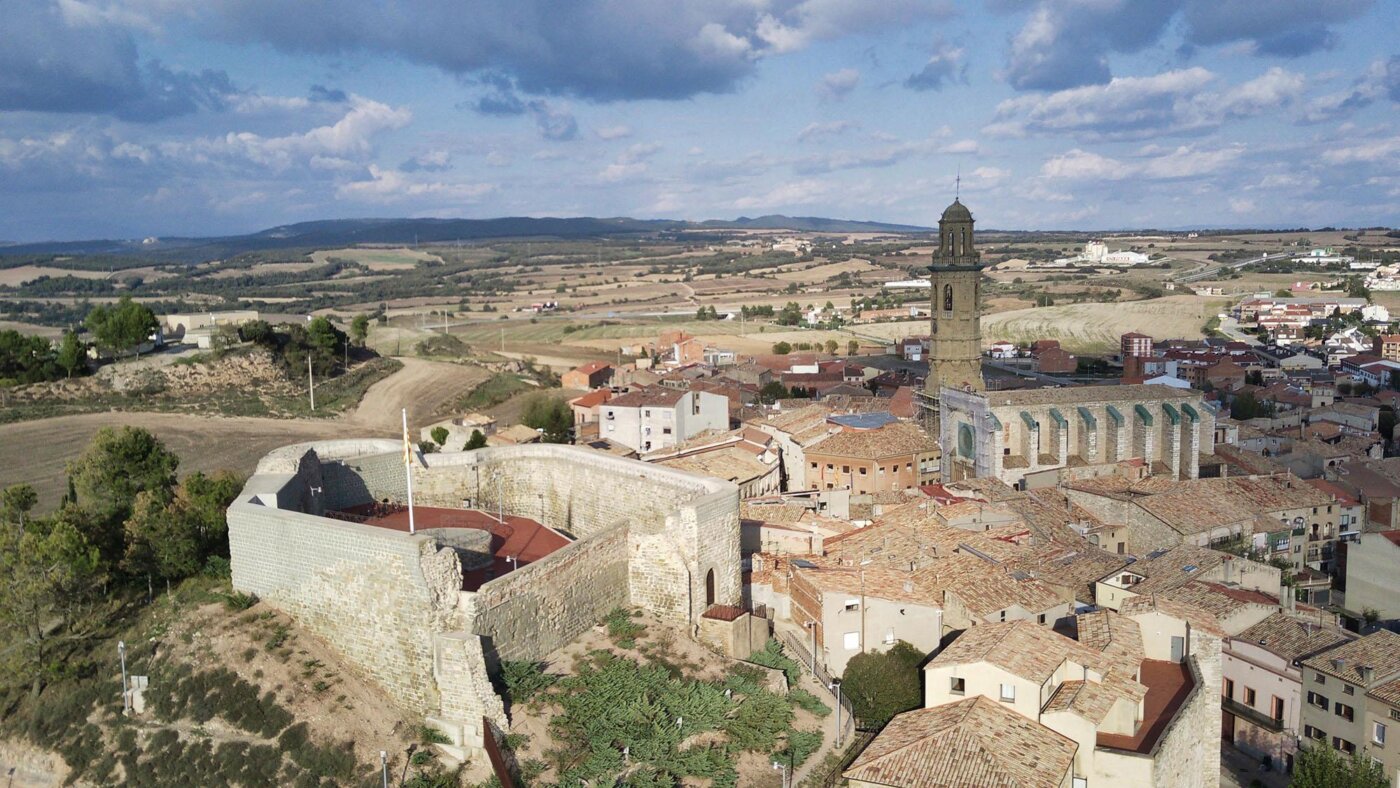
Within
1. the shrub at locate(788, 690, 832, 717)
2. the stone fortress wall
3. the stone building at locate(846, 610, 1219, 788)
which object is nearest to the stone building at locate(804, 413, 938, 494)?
the stone fortress wall

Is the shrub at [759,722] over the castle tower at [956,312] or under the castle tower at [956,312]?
under

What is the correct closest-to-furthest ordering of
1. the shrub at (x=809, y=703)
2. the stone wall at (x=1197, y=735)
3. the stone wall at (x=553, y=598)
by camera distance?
the stone wall at (x=553, y=598) → the stone wall at (x=1197, y=735) → the shrub at (x=809, y=703)

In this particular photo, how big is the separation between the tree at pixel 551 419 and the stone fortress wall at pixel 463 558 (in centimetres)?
1931

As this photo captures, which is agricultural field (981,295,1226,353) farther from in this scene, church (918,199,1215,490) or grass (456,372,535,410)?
church (918,199,1215,490)

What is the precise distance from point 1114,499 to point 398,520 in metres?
18.3

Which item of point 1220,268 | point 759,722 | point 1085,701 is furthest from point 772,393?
point 1220,268

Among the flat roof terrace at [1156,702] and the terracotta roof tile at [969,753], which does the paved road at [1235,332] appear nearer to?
the flat roof terrace at [1156,702]

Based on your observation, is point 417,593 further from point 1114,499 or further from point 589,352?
point 589,352

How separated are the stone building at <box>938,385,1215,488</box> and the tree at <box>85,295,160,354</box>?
133ft

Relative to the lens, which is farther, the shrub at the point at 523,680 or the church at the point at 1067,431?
the church at the point at 1067,431

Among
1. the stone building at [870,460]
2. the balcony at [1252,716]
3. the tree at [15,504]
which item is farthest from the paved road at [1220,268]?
the tree at [15,504]

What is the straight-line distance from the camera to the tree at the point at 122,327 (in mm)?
55562

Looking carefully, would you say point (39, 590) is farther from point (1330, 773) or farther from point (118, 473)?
point (1330, 773)

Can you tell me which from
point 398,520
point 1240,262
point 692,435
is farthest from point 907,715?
point 1240,262
